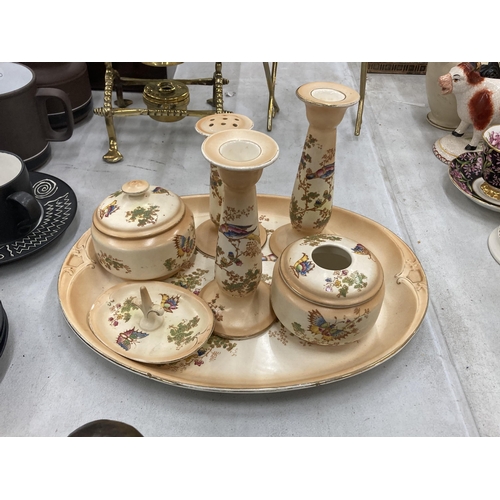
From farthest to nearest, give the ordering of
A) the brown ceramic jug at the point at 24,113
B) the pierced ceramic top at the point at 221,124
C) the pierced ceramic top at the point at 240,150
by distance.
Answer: the brown ceramic jug at the point at 24,113, the pierced ceramic top at the point at 221,124, the pierced ceramic top at the point at 240,150

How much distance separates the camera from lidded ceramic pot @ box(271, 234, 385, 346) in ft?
2.05

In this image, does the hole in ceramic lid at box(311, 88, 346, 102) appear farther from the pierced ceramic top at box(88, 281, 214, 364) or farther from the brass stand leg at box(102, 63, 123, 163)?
the brass stand leg at box(102, 63, 123, 163)

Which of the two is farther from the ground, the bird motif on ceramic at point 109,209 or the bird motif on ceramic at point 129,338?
the bird motif on ceramic at point 109,209

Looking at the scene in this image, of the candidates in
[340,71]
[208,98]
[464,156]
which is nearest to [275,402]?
[464,156]

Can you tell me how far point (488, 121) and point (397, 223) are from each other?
422mm

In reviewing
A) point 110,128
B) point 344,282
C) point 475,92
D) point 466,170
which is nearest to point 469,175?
point 466,170

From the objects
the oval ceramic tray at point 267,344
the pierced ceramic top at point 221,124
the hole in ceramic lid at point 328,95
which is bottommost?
the oval ceramic tray at point 267,344

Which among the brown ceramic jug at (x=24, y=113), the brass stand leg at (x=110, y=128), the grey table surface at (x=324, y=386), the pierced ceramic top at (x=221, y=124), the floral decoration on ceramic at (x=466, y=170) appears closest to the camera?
the grey table surface at (x=324, y=386)

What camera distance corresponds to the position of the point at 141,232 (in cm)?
72

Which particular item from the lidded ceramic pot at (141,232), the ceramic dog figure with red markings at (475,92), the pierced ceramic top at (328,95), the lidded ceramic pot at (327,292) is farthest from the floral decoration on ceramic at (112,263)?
the ceramic dog figure with red markings at (475,92)

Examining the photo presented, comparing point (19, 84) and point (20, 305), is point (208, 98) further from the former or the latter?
point (20, 305)

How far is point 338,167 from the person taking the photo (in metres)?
1.21

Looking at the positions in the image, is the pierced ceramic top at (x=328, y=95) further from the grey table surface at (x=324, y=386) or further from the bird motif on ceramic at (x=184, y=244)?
the grey table surface at (x=324, y=386)

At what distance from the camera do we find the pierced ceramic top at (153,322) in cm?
65
